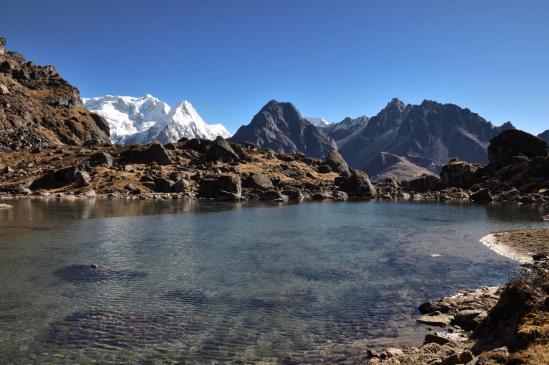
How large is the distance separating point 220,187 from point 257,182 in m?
17.2

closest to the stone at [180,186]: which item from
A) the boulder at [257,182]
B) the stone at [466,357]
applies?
the boulder at [257,182]

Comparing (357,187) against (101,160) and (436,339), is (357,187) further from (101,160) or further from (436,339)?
(436,339)

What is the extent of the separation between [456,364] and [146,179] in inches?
6019

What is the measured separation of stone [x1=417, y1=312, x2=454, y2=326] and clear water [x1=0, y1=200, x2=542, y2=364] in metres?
0.82

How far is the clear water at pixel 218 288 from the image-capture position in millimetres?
23859

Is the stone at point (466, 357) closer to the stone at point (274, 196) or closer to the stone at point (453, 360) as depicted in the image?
the stone at point (453, 360)

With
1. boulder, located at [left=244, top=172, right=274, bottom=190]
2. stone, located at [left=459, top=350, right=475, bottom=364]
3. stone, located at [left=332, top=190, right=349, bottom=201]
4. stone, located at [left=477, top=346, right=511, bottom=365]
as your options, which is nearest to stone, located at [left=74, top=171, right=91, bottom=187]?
boulder, located at [left=244, top=172, right=274, bottom=190]

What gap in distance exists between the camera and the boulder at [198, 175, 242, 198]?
502 ft

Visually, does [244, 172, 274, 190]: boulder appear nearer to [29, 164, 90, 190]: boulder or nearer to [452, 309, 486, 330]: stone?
[29, 164, 90, 190]: boulder

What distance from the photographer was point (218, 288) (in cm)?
3538

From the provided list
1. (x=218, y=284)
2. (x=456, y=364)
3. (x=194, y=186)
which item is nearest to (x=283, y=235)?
(x=218, y=284)

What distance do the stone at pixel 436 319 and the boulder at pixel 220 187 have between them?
124 m

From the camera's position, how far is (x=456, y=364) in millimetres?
16609

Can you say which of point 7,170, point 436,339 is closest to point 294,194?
point 7,170
